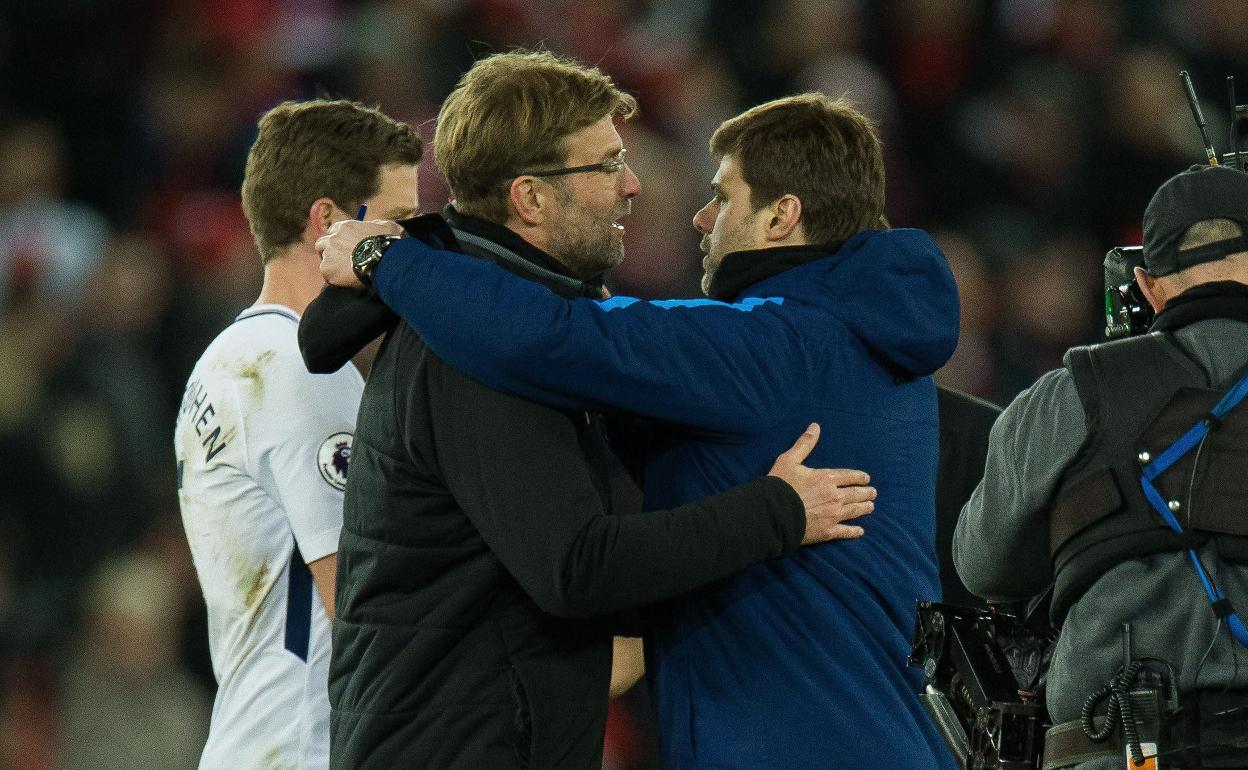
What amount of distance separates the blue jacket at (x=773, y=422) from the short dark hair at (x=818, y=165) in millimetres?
68

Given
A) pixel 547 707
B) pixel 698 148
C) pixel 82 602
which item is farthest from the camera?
pixel 698 148

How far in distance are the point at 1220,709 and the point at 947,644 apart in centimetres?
40

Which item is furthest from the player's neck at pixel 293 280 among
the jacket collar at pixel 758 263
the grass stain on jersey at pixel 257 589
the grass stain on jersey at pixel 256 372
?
the jacket collar at pixel 758 263

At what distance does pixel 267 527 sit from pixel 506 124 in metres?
0.84

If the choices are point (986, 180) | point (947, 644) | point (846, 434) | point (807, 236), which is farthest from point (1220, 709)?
point (986, 180)

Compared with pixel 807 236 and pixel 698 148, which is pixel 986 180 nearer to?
pixel 698 148

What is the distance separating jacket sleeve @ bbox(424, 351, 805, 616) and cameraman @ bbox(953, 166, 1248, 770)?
484 millimetres

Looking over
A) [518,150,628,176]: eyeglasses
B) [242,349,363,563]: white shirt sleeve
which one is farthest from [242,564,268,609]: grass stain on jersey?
[518,150,628,176]: eyeglasses

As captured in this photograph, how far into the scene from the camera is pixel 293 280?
2973 mm

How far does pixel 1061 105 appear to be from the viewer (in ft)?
21.4

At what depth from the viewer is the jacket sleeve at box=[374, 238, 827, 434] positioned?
7.16 feet

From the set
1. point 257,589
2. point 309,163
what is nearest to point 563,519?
point 257,589

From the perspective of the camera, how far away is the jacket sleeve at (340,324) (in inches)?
92.1

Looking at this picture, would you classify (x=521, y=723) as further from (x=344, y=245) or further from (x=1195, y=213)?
(x=1195, y=213)
